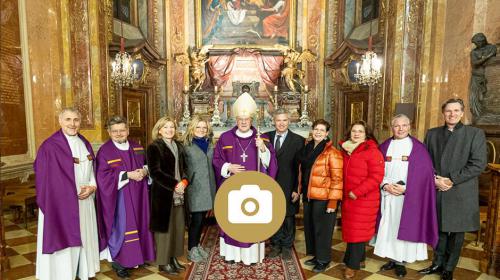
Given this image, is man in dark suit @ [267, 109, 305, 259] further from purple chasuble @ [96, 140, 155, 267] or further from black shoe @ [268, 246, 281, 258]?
Result: purple chasuble @ [96, 140, 155, 267]

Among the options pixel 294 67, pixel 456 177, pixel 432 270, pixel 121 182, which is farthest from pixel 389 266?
pixel 294 67

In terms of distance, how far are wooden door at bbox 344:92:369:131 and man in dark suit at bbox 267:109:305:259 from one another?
17.4 feet

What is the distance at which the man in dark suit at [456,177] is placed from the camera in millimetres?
3266

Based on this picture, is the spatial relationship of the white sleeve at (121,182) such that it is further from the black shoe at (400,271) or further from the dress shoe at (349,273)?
the black shoe at (400,271)

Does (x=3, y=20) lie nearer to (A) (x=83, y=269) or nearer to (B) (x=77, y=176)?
(B) (x=77, y=176)

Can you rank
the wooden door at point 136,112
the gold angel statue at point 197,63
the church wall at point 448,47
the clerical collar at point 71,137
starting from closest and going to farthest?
the clerical collar at point 71,137, the church wall at point 448,47, the wooden door at point 136,112, the gold angel statue at point 197,63

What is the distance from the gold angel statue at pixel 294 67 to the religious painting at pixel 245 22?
0.62m

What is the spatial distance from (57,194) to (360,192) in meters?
3.05

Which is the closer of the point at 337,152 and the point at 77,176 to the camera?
the point at 77,176

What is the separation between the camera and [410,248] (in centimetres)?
346

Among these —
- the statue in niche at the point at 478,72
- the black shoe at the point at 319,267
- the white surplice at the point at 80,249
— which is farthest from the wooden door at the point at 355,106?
the white surplice at the point at 80,249

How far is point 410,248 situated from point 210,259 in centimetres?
240

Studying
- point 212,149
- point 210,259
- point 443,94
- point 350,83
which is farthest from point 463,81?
point 210,259

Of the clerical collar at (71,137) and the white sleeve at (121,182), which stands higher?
the clerical collar at (71,137)
